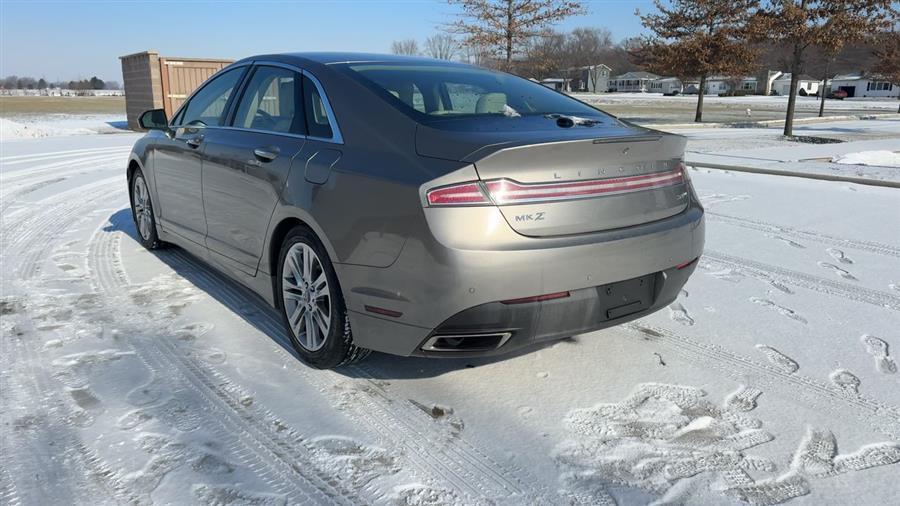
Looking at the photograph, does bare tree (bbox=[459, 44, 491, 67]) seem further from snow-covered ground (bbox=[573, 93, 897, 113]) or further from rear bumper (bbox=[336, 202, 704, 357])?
snow-covered ground (bbox=[573, 93, 897, 113])

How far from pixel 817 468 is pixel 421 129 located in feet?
6.62

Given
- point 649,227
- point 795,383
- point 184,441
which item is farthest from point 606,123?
point 184,441

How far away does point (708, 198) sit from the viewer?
813 cm

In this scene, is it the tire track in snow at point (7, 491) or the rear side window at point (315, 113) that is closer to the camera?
the tire track in snow at point (7, 491)

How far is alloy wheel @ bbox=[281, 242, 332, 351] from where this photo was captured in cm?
317

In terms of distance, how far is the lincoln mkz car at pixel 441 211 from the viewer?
259 cm

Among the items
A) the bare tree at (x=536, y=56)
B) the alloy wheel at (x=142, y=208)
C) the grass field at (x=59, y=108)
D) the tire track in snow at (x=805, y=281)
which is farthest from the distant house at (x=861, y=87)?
the alloy wheel at (x=142, y=208)

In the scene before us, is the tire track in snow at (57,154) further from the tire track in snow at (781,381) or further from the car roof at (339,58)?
the tire track in snow at (781,381)

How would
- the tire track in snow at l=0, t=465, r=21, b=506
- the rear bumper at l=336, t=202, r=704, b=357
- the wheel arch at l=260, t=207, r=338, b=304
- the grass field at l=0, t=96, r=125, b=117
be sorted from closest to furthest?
the tire track in snow at l=0, t=465, r=21, b=506, the rear bumper at l=336, t=202, r=704, b=357, the wheel arch at l=260, t=207, r=338, b=304, the grass field at l=0, t=96, r=125, b=117

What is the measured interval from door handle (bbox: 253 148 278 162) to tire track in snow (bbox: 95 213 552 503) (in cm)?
101

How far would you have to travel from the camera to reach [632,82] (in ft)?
407

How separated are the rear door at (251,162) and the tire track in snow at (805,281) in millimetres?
3499

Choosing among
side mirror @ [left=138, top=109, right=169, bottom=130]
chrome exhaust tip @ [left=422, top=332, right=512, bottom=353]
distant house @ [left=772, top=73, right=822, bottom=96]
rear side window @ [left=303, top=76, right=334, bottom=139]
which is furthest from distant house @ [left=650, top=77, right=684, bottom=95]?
chrome exhaust tip @ [left=422, top=332, right=512, bottom=353]

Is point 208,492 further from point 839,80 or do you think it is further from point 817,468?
point 839,80
